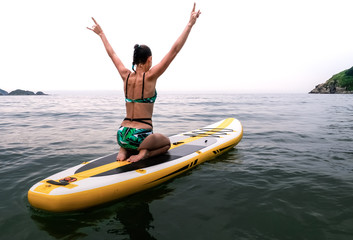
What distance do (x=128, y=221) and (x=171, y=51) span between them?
8.02ft

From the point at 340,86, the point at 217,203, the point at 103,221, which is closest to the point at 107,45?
the point at 103,221

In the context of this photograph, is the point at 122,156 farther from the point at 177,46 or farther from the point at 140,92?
the point at 177,46

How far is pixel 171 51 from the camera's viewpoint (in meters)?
3.62

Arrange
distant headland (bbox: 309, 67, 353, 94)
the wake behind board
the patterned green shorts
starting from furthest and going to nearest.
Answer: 1. distant headland (bbox: 309, 67, 353, 94)
2. the patterned green shorts
3. the wake behind board

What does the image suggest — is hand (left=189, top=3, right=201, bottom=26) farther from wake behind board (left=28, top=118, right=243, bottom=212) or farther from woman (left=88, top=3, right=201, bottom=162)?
wake behind board (left=28, top=118, right=243, bottom=212)

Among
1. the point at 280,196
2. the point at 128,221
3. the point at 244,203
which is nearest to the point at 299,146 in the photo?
the point at 280,196

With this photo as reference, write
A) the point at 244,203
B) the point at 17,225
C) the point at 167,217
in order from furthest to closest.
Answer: the point at 244,203 → the point at 167,217 → the point at 17,225

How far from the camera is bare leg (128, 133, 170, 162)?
168 inches

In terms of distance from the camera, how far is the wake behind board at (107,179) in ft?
10.4

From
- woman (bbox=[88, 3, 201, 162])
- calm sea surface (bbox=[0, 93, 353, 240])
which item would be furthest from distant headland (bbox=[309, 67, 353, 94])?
woman (bbox=[88, 3, 201, 162])

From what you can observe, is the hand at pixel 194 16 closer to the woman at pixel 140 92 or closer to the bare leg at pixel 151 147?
the woman at pixel 140 92

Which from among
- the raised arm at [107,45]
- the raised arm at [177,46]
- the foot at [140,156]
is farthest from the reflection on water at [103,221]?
the raised arm at [107,45]

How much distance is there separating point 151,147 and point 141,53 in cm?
168

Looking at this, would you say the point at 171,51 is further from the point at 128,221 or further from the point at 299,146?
→ the point at 299,146
